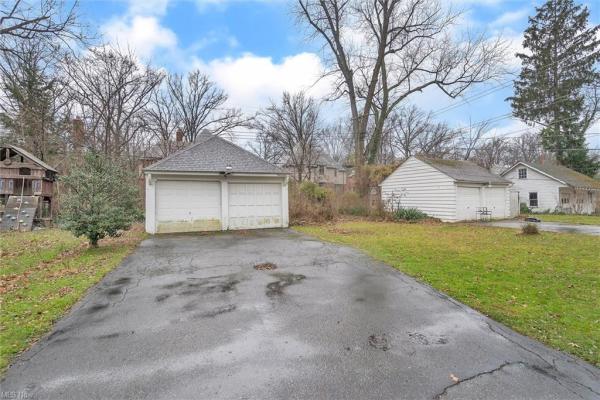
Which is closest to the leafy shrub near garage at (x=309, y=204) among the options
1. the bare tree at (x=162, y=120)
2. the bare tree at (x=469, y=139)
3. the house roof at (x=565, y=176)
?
the bare tree at (x=162, y=120)

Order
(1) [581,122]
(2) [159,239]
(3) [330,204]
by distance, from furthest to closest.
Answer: (1) [581,122]
(3) [330,204]
(2) [159,239]

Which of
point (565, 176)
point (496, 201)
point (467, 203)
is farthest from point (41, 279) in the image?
point (565, 176)

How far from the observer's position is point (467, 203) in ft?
54.4

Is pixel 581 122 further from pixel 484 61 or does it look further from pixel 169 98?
pixel 169 98

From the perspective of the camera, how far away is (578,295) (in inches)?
180

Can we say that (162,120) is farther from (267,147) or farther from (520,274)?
(520,274)

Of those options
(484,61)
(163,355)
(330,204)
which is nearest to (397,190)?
(330,204)

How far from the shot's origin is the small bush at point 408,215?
1656 cm

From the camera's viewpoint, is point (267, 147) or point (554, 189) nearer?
point (554, 189)

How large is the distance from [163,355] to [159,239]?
7.96m

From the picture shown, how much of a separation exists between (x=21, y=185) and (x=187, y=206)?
9.48 metres

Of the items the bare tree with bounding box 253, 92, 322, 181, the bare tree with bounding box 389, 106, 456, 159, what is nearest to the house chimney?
the bare tree with bounding box 253, 92, 322, 181

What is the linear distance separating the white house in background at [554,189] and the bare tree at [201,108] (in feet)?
→ 77.0

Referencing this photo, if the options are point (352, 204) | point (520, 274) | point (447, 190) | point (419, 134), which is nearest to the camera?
point (520, 274)
